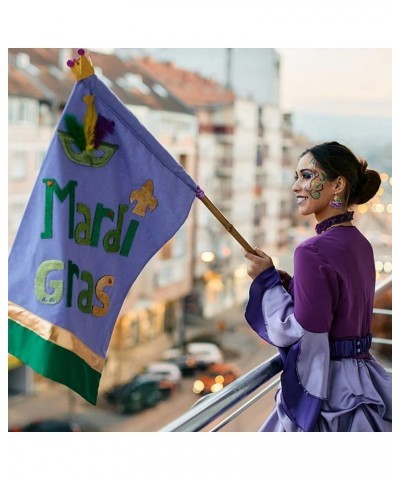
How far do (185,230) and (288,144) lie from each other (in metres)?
4.40

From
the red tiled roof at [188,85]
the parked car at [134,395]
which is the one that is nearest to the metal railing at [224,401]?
the parked car at [134,395]

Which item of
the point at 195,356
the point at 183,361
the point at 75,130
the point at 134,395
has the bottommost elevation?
the point at 134,395

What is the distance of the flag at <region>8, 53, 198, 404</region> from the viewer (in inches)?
53.2

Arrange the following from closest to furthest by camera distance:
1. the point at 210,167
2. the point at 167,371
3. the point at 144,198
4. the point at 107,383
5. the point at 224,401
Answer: the point at 224,401, the point at 144,198, the point at 107,383, the point at 167,371, the point at 210,167

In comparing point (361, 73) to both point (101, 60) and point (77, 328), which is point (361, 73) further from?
point (77, 328)

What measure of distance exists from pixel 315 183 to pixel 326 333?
259 millimetres

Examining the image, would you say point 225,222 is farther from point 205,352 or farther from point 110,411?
point 205,352

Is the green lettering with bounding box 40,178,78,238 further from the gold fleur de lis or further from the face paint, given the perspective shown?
→ the face paint

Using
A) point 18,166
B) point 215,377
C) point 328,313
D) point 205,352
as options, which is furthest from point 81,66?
point 205,352

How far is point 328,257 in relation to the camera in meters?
1.24

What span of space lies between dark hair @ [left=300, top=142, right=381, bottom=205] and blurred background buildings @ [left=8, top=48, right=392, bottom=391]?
17.9m

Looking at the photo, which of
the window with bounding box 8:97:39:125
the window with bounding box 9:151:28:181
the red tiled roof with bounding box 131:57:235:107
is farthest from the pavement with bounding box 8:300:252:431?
the red tiled roof with bounding box 131:57:235:107

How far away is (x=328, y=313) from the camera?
1230 mm
